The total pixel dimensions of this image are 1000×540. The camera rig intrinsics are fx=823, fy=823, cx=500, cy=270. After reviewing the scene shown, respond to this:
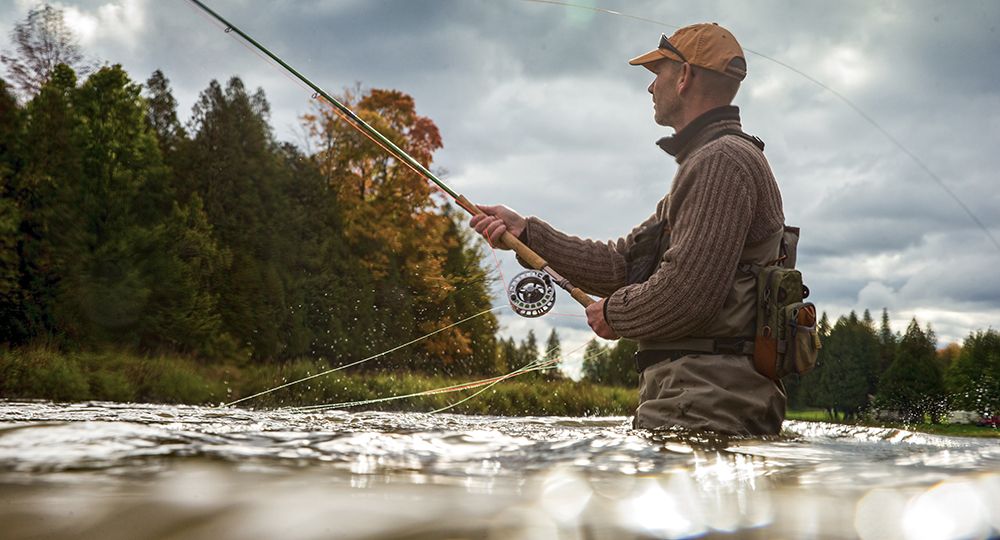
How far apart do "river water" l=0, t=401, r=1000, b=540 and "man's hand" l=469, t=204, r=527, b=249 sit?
2254 millimetres

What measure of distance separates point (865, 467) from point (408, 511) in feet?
3.47

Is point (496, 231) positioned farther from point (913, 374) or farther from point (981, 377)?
point (913, 374)

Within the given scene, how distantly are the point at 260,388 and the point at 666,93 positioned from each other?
15.2 m

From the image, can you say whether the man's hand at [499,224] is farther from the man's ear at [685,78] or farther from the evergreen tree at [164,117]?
the evergreen tree at [164,117]

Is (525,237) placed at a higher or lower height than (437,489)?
higher

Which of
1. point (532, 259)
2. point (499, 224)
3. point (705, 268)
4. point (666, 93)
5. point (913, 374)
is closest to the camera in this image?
point (705, 268)

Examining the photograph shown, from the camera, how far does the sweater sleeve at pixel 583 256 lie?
3904 mm

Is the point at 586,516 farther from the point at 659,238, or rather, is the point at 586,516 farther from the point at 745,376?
the point at 659,238

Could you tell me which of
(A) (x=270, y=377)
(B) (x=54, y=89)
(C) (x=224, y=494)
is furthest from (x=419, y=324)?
(C) (x=224, y=494)

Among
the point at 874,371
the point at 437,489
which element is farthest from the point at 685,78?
the point at 874,371

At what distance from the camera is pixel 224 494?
3.45ft

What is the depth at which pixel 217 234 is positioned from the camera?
81.7 ft

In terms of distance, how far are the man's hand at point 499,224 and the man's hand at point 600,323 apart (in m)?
1.07

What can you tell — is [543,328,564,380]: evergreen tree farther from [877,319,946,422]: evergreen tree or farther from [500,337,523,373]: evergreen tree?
[877,319,946,422]: evergreen tree
